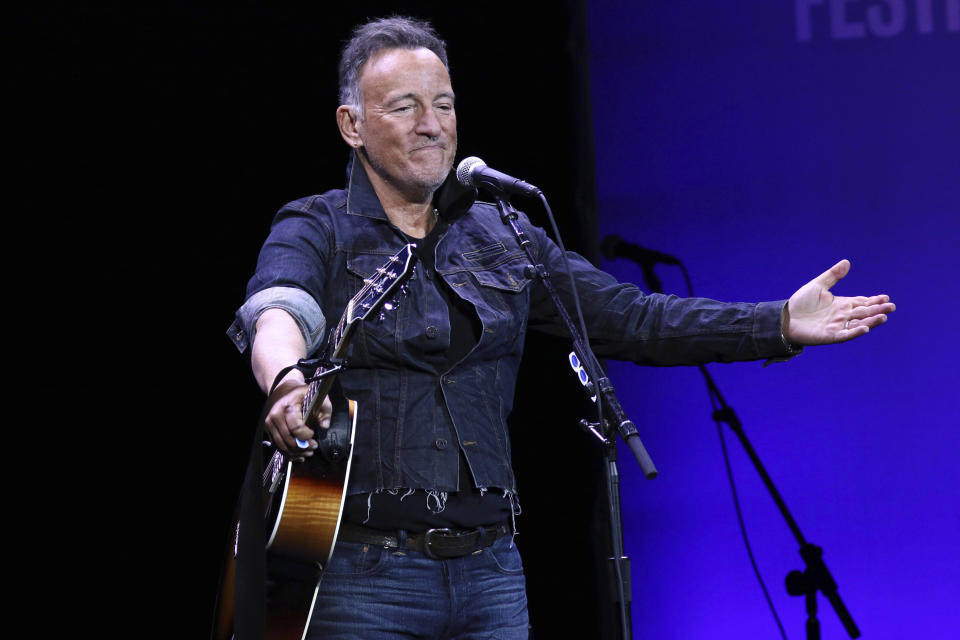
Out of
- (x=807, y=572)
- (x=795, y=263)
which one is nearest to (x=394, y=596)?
(x=807, y=572)

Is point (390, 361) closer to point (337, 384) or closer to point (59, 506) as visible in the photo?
point (337, 384)

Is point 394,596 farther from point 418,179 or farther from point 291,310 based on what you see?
point 418,179

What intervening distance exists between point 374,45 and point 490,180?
464 millimetres

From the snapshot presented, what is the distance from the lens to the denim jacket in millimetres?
1832

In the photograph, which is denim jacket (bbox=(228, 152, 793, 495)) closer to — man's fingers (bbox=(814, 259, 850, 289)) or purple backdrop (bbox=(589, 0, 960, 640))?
man's fingers (bbox=(814, 259, 850, 289))

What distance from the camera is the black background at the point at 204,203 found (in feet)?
9.97

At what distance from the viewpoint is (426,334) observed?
6.20 feet

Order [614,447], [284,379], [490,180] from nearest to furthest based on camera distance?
[284,379]
[614,447]
[490,180]

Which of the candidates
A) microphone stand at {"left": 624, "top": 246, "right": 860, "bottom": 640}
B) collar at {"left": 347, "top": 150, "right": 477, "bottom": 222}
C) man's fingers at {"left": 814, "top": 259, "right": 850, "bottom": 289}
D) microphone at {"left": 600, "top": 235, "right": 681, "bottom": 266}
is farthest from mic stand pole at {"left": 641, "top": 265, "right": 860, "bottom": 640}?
collar at {"left": 347, "top": 150, "right": 477, "bottom": 222}

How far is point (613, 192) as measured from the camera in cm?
326

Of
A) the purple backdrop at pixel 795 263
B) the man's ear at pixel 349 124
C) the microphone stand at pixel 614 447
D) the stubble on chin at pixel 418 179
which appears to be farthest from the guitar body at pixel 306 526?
the purple backdrop at pixel 795 263

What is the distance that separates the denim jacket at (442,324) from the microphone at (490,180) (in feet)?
0.27

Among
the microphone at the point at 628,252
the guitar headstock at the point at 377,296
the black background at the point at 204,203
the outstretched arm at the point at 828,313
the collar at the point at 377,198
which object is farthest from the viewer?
the microphone at the point at 628,252

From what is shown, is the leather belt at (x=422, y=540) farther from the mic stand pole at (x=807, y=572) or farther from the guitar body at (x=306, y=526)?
the mic stand pole at (x=807, y=572)
